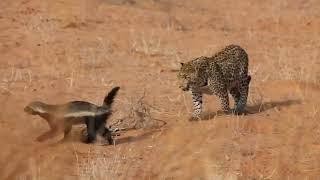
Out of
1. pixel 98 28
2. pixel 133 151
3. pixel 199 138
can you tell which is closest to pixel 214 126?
pixel 199 138

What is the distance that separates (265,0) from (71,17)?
24.0 ft

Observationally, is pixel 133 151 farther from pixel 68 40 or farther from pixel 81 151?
pixel 68 40

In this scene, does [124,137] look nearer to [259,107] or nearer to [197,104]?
[197,104]

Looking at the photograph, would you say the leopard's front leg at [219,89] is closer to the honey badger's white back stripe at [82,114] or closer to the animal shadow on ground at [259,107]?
the animal shadow on ground at [259,107]

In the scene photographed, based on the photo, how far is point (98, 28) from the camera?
15617 mm

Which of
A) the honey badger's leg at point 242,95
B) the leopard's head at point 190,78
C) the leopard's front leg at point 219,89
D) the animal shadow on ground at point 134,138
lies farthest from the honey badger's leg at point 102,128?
the honey badger's leg at point 242,95

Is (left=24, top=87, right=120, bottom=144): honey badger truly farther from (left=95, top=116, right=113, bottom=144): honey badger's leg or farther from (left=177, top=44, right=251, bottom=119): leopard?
(left=177, top=44, right=251, bottom=119): leopard

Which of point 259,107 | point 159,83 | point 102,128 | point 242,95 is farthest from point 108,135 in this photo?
point 159,83

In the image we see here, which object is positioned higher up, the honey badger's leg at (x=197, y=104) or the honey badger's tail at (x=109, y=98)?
the honey badger's tail at (x=109, y=98)

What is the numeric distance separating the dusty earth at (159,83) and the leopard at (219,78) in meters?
0.25

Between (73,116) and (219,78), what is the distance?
207cm

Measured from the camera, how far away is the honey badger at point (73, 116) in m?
7.99

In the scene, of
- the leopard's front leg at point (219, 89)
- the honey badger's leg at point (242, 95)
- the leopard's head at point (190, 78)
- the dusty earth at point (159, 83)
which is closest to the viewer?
the dusty earth at point (159, 83)

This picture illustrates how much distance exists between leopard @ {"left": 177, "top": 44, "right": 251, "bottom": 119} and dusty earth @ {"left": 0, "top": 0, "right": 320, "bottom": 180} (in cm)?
25
